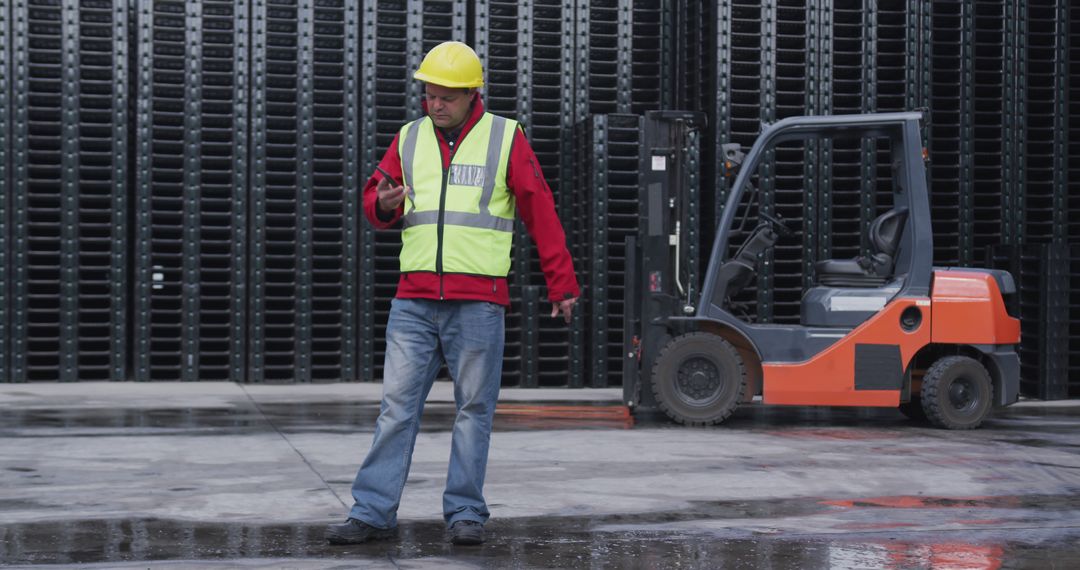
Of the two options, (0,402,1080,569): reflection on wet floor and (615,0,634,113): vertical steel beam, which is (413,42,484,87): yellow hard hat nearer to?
(0,402,1080,569): reflection on wet floor

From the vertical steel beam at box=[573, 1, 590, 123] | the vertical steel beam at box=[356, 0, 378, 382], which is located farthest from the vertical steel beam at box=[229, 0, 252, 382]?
the vertical steel beam at box=[573, 1, 590, 123]

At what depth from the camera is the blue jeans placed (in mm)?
4859

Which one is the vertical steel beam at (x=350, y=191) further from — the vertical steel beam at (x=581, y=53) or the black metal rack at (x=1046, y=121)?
the black metal rack at (x=1046, y=121)

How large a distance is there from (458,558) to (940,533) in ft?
6.11

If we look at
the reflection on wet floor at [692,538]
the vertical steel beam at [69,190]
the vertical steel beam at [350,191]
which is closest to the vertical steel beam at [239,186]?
the vertical steel beam at [350,191]

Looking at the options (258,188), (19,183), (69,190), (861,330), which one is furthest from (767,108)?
(19,183)

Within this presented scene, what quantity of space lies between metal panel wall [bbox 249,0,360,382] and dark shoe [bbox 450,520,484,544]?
7.09 m

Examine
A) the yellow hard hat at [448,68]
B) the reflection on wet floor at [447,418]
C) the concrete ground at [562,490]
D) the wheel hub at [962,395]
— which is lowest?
the reflection on wet floor at [447,418]

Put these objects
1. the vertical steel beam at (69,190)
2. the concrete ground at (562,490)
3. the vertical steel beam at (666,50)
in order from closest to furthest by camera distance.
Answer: the concrete ground at (562,490)
the vertical steel beam at (69,190)
the vertical steel beam at (666,50)

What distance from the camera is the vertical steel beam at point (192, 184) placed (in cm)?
1158

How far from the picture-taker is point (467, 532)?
4.76 meters

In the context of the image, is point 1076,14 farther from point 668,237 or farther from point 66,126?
point 66,126

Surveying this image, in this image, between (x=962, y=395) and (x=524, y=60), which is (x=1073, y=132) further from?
(x=524, y=60)

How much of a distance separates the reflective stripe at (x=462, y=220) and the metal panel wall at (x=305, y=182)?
694 centimetres
